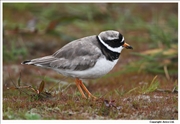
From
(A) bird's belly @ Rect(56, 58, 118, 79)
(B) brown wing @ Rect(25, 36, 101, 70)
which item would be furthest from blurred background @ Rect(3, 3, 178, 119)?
(B) brown wing @ Rect(25, 36, 101, 70)

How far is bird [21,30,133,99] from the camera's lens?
491 centimetres

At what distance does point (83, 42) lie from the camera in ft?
16.6

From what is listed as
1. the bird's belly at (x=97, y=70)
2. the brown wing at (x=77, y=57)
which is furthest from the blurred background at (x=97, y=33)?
the brown wing at (x=77, y=57)

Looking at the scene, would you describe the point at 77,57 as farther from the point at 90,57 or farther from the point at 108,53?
the point at 108,53

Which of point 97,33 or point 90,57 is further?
point 97,33

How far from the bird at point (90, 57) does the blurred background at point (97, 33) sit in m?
0.59

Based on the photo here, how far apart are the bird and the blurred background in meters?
0.59

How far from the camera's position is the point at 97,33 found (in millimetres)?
8844

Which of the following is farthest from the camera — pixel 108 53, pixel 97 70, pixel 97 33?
pixel 97 33

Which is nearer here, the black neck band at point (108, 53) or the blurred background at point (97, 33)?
the black neck band at point (108, 53)

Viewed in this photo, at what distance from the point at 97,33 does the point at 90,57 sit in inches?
156

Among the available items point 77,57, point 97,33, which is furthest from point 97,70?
point 97,33

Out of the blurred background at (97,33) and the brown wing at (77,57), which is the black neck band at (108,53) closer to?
the brown wing at (77,57)

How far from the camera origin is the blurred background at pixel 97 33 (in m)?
7.05
